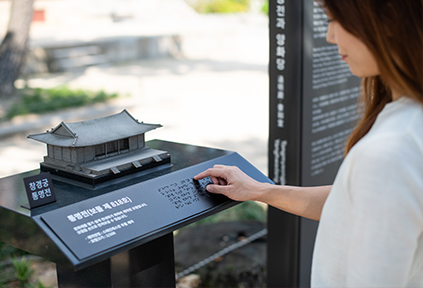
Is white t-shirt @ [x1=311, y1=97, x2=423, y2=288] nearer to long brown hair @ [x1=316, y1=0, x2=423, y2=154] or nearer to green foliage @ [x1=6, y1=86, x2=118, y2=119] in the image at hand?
long brown hair @ [x1=316, y1=0, x2=423, y2=154]

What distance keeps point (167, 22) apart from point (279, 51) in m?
18.4

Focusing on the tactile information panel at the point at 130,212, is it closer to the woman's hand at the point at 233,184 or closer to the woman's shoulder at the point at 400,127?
the woman's hand at the point at 233,184

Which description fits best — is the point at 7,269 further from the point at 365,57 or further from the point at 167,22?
the point at 167,22

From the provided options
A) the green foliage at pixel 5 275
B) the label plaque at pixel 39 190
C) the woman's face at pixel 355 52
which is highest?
the woman's face at pixel 355 52

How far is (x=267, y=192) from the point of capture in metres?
1.83

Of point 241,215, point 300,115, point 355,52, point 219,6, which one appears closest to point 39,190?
point 355,52

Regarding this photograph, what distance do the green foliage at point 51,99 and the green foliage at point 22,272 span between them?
5.80 m

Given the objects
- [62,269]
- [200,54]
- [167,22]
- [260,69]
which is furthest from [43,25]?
[62,269]

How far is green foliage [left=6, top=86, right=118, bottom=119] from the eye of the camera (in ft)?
29.9

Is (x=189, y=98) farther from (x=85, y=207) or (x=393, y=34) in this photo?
(x=393, y=34)

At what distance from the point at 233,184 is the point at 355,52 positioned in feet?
2.64

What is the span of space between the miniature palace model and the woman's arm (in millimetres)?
250

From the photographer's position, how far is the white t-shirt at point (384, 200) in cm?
106

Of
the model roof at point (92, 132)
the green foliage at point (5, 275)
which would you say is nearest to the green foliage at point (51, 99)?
the green foliage at point (5, 275)
